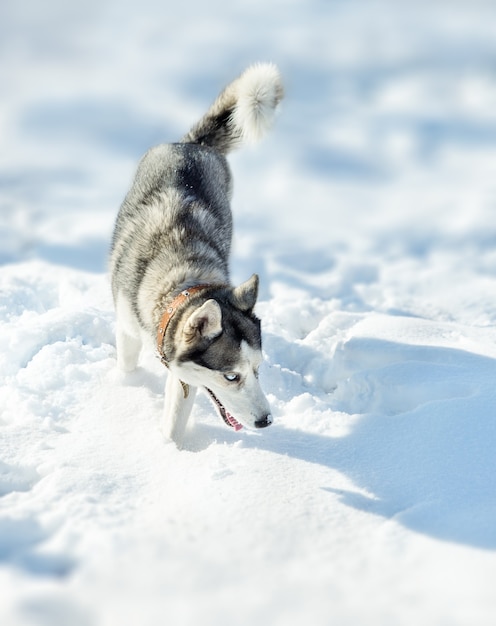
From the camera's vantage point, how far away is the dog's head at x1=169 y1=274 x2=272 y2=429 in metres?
2.62

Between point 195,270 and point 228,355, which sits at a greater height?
point 195,270

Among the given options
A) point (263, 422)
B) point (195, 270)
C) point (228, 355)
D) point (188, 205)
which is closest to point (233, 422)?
point (263, 422)

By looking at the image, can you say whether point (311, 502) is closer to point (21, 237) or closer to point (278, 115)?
point (278, 115)

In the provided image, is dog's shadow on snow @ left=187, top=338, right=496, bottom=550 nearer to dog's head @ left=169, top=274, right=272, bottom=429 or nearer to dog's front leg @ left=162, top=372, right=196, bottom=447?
dog's front leg @ left=162, top=372, right=196, bottom=447

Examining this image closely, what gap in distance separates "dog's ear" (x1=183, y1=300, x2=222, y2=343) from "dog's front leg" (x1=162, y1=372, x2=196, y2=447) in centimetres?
40

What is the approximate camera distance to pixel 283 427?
3016 mm

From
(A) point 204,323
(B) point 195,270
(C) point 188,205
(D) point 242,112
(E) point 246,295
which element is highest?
(D) point 242,112

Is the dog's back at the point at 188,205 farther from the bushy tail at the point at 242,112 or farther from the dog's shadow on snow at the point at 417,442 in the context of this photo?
the dog's shadow on snow at the point at 417,442

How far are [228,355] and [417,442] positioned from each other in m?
0.90

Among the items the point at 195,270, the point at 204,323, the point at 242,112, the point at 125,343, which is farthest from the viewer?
the point at 242,112

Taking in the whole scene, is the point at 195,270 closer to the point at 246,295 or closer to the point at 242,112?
the point at 246,295

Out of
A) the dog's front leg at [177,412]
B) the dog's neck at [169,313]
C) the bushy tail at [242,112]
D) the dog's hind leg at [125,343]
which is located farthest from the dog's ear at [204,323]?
the bushy tail at [242,112]

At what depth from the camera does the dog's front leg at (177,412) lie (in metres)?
2.88

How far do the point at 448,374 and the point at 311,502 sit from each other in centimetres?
137
